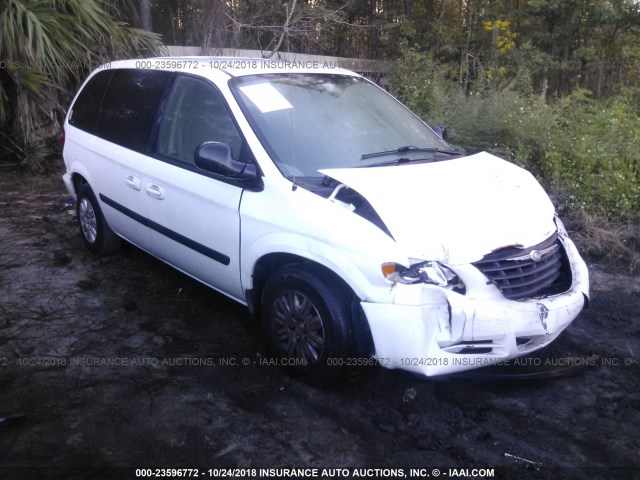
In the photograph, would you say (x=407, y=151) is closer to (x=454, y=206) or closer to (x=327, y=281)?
(x=454, y=206)

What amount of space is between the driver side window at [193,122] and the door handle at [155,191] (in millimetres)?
238

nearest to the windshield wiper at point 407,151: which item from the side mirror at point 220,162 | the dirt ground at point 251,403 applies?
the side mirror at point 220,162

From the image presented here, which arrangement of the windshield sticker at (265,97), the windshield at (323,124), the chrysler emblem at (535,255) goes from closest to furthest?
the chrysler emblem at (535,255) < the windshield at (323,124) < the windshield sticker at (265,97)

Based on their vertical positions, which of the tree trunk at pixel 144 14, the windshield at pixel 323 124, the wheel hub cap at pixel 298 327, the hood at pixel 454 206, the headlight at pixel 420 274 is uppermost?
the tree trunk at pixel 144 14

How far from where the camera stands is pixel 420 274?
309cm

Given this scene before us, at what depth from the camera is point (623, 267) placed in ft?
17.9

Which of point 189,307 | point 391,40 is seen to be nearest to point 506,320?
point 189,307

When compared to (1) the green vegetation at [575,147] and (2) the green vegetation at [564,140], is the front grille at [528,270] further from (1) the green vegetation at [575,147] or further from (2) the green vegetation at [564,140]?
(2) the green vegetation at [564,140]

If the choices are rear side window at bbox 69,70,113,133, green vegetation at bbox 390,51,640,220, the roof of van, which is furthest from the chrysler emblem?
rear side window at bbox 69,70,113,133

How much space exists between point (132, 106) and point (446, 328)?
10.3 ft

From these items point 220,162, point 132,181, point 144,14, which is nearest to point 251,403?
point 220,162

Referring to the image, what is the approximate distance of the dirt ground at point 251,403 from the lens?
297 cm

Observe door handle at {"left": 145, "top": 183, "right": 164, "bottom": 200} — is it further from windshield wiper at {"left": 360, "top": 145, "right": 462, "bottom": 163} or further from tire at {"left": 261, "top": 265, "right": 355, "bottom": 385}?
windshield wiper at {"left": 360, "top": 145, "right": 462, "bottom": 163}

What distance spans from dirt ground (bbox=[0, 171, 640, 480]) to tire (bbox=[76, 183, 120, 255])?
30.6 inches
